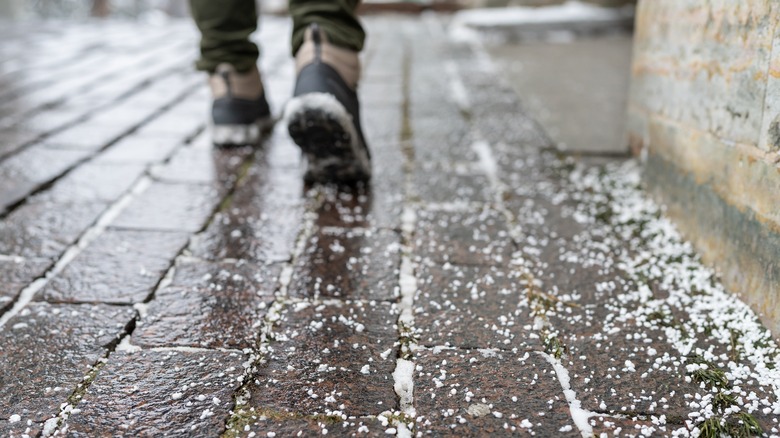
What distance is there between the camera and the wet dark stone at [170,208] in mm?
1868

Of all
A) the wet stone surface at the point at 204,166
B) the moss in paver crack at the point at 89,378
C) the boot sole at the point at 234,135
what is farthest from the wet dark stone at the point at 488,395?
the boot sole at the point at 234,135

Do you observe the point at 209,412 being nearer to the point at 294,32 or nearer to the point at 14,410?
the point at 14,410

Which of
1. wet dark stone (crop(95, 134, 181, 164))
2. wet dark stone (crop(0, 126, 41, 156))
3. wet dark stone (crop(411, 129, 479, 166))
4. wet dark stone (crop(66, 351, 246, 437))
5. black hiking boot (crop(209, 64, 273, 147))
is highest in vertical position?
black hiking boot (crop(209, 64, 273, 147))

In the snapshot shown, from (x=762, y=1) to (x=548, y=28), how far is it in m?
4.60

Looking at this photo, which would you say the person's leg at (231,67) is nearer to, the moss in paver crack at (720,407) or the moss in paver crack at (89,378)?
the moss in paver crack at (89,378)

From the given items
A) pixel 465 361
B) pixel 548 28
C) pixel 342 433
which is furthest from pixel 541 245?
pixel 548 28

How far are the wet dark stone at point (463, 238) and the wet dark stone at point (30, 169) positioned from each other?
1.18 m

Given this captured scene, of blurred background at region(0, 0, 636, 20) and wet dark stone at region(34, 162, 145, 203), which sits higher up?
wet dark stone at region(34, 162, 145, 203)

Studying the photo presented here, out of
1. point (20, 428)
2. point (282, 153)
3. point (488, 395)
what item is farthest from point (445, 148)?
point (20, 428)

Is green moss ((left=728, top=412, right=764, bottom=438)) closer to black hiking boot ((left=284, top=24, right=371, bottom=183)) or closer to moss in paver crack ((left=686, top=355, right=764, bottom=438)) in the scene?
moss in paver crack ((left=686, top=355, right=764, bottom=438))

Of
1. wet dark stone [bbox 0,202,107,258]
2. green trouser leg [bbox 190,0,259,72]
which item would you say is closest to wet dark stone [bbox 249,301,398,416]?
wet dark stone [bbox 0,202,107,258]

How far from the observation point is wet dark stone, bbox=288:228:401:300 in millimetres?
1528

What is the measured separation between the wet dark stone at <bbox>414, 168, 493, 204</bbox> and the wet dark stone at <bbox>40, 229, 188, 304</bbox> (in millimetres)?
759

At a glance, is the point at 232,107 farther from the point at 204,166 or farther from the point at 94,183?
the point at 94,183
